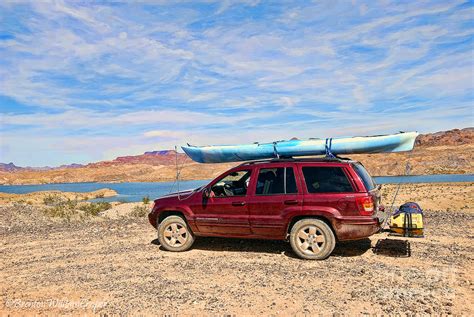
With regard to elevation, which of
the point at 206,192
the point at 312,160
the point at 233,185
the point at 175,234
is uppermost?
the point at 312,160

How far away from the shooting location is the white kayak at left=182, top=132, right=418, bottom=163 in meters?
6.98

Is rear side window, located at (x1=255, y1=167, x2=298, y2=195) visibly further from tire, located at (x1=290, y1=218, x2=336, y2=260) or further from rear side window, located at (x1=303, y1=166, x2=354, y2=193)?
tire, located at (x1=290, y1=218, x2=336, y2=260)

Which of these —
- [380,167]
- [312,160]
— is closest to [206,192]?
[312,160]

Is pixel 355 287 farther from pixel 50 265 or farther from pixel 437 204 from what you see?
pixel 437 204

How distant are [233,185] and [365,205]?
2.86 metres

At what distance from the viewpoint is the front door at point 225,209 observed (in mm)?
7254

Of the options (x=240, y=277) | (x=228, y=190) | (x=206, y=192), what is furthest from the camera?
(x=228, y=190)

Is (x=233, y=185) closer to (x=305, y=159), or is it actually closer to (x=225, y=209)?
(x=225, y=209)

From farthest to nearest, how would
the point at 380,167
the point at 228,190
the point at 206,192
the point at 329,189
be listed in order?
the point at 380,167, the point at 228,190, the point at 206,192, the point at 329,189

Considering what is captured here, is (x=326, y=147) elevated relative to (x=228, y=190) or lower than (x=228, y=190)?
elevated

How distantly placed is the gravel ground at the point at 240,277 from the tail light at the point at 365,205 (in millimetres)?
946

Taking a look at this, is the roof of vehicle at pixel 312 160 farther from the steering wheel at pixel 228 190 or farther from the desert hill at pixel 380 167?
the desert hill at pixel 380 167

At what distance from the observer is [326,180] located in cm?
675

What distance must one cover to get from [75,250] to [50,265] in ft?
3.99
